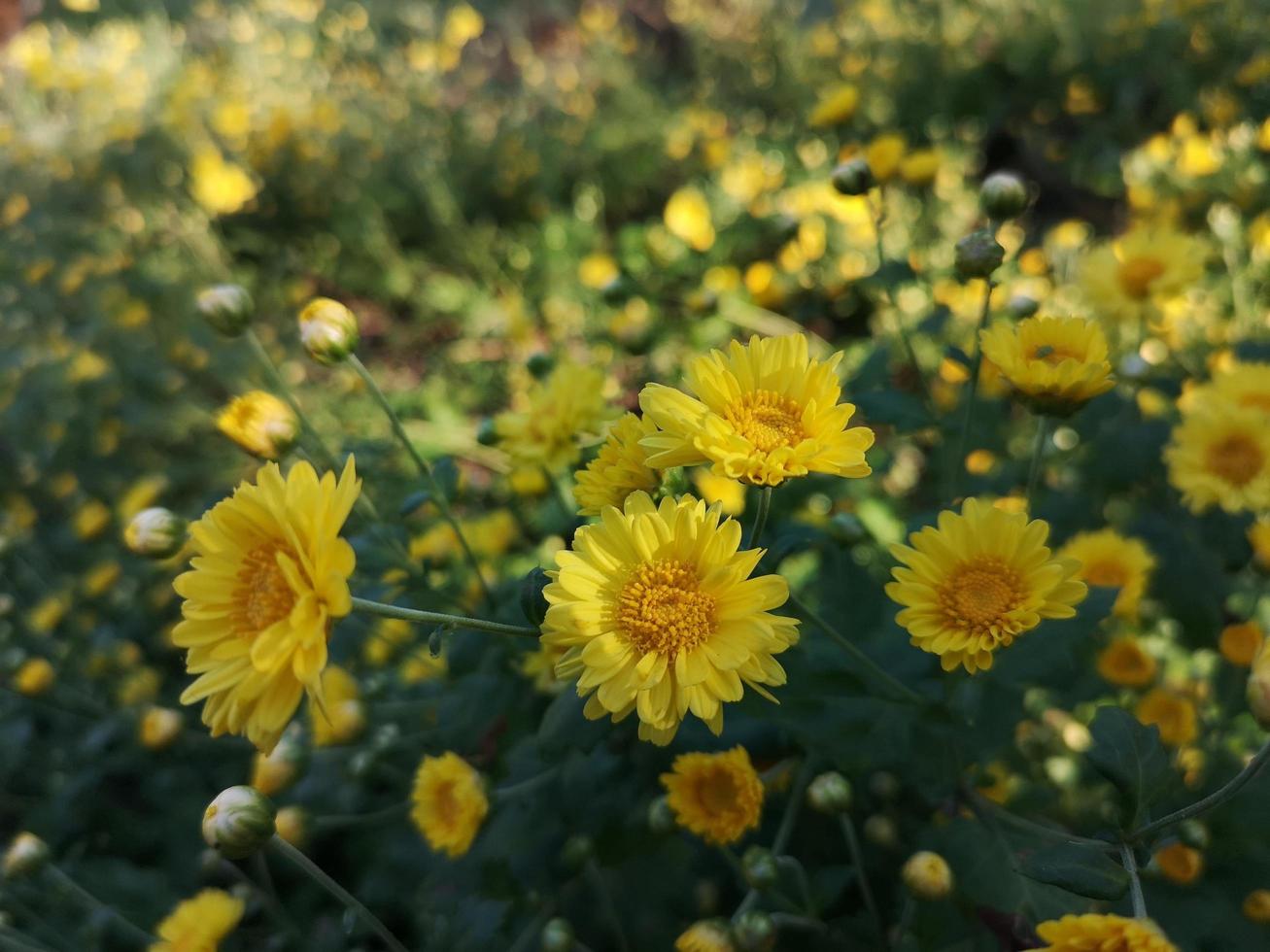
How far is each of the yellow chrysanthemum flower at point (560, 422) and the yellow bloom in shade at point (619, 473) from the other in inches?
9.6

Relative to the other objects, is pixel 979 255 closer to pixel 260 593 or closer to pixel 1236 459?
pixel 1236 459

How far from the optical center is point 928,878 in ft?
3.40

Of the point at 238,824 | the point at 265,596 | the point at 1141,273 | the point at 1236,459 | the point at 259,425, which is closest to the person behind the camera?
the point at 265,596

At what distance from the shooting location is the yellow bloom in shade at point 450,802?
3.89 feet

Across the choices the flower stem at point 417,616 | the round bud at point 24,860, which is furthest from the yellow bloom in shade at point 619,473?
the round bud at point 24,860

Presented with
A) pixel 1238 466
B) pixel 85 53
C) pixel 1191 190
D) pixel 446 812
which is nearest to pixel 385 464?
pixel 446 812

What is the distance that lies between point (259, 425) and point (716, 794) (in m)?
0.87

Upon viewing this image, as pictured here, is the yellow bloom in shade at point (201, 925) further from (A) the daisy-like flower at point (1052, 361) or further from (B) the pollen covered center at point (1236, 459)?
(B) the pollen covered center at point (1236, 459)

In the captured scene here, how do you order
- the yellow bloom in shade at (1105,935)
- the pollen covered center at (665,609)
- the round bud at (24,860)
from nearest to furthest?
the yellow bloom in shade at (1105,935) < the pollen covered center at (665,609) < the round bud at (24,860)

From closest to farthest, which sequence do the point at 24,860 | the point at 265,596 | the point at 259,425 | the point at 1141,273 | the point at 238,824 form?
the point at 265,596 → the point at 238,824 → the point at 259,425 → the point at 24,860 → the point at 1141,273

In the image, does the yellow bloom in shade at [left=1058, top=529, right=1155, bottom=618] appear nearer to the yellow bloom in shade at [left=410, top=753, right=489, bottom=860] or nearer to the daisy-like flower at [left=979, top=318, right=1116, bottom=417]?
the daisy-like flower at [left=979, top=318, right=1116, bottom=417]

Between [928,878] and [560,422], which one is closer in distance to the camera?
[928,878]

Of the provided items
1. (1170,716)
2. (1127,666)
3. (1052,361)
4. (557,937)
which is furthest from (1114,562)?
(557,937)

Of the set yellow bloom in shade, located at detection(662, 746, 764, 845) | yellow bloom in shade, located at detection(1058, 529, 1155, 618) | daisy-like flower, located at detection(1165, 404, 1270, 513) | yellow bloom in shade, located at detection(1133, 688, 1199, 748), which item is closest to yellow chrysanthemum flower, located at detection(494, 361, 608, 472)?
yellow bloom in shade, located at detection(662, 746, 764, 845)
